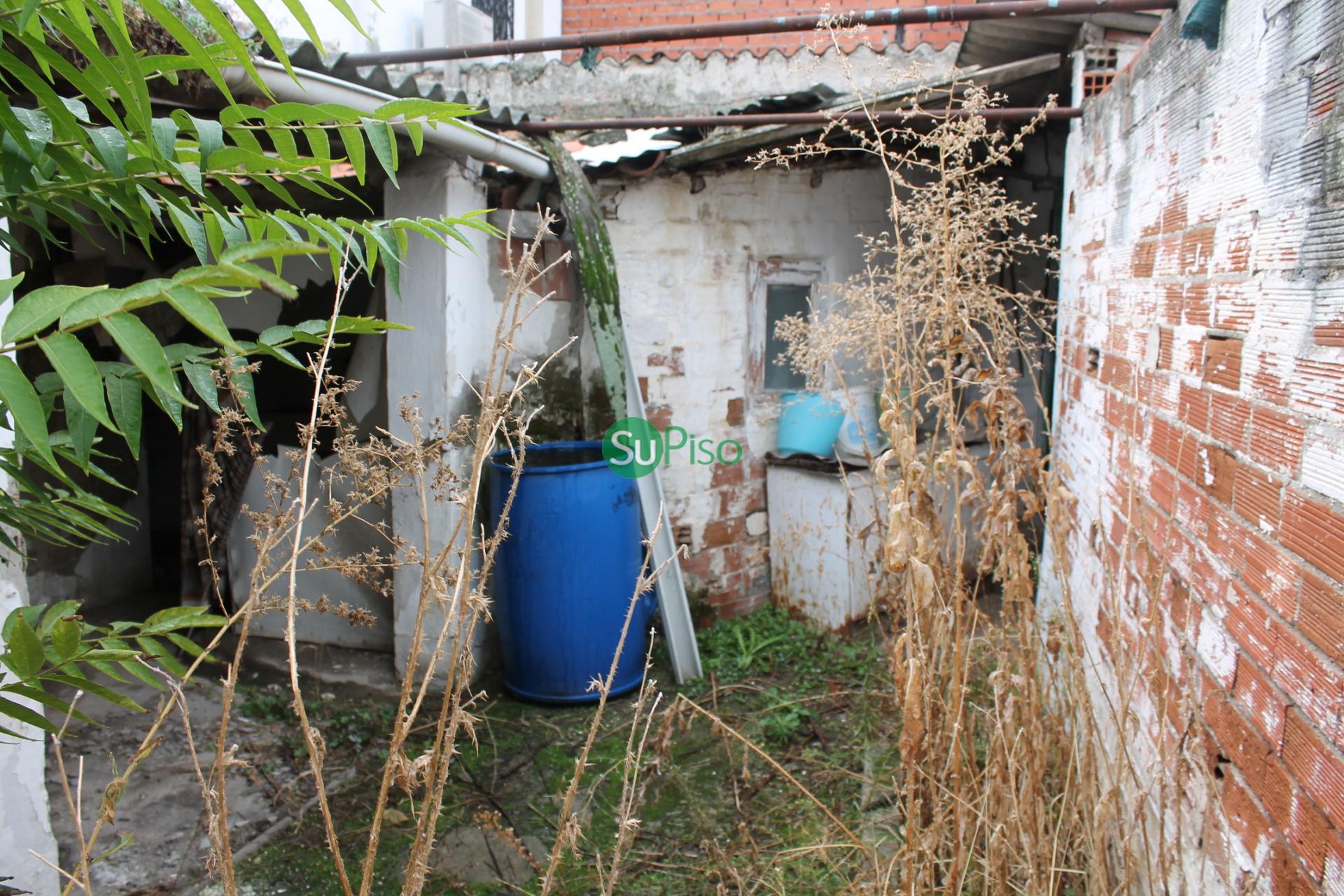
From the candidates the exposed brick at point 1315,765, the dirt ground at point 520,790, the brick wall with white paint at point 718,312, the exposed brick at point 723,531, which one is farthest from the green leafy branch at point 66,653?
the exposed brick at point 723,531

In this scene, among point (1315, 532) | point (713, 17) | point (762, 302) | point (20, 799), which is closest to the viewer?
point (1315, 532)

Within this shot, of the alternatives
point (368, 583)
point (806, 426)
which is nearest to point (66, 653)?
point (368, 583)

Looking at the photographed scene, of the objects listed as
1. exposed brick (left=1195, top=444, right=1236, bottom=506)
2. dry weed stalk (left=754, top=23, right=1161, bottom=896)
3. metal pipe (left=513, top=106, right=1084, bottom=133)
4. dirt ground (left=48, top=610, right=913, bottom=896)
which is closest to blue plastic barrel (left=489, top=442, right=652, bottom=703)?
dirt ground (left=48, top=610, right=913, bottom=896)

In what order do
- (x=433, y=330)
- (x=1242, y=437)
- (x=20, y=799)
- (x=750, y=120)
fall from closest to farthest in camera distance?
1. (x=1242, y=437)
2. (x=20, y=799)
3. (x=750, y=120)
4. (x=433, y=330)

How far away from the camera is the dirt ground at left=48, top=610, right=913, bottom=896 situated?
2.76m

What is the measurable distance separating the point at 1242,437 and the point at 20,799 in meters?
2.78

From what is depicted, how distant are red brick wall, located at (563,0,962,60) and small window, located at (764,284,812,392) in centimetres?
289

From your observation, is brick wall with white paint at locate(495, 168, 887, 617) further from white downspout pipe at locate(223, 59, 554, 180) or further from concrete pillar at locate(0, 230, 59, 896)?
concrete pillar at locate(0, 230, 59, 896)

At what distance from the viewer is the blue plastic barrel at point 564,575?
3830 millimetres

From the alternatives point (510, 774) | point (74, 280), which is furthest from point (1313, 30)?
point (74, 280)

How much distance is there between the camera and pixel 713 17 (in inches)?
316

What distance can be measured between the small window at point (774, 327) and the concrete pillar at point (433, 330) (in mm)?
1687

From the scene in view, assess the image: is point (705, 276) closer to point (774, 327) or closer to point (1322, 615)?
point (774, 327)

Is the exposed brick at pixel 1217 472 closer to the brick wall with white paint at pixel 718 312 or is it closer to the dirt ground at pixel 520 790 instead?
the dirt ground at pixel 520 790
